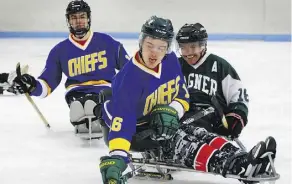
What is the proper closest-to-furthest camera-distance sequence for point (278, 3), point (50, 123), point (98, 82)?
point (98, 82)
point (50, 123)
point (278, 3)

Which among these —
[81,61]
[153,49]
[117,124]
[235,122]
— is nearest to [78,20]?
[81,61]

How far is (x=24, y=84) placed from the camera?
3.45 metres

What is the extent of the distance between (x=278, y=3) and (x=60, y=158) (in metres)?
5.08

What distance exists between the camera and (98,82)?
3.56 m

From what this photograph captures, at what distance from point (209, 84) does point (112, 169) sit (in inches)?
33.7

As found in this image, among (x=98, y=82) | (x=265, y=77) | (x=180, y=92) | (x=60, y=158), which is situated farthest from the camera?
(x=265, y=77)

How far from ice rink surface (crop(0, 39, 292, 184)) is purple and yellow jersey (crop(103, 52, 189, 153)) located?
1.19 feet

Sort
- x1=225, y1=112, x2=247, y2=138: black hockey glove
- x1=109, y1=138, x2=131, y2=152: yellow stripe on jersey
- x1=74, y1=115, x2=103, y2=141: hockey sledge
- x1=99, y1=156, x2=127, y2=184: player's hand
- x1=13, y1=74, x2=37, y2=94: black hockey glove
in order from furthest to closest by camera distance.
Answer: x1=13, y1=74, x2=37, y2=94: black hockey glove, x1=74, y1=115, x2=103, y2=141: hockey sledge, x1=225, y1=112, x2=247, y2=138: black hockey glove, x1=109, y1=138, x2=131, y2=152: yellow stripe on jersey, x1=99, y1=156, x2=127, y2=184: player's hand

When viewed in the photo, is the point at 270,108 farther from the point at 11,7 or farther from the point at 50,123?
the point at 11,7

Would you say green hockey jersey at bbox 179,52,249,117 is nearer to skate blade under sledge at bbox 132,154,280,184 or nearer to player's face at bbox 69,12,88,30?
skate blade under sledge at bbox 132,154,280,184

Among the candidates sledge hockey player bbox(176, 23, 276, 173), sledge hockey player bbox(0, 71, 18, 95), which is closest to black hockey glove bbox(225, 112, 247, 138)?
sledge hockey player bbox(176, 23, 276, 173)

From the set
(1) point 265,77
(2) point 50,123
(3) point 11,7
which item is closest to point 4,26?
(3) point 11,7

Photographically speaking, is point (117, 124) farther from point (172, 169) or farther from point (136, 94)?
point (172, 169)

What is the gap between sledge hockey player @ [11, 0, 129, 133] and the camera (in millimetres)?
3527
